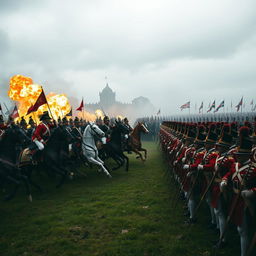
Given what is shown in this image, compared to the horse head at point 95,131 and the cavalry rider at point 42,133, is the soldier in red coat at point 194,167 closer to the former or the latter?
the cavalry rider at point 42,133

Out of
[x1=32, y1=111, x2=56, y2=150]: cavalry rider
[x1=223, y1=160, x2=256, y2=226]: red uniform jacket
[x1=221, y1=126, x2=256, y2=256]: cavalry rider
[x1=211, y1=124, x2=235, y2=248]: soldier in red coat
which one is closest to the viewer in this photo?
[x1=223, y1=160, x2=256, y2=226]: red uniform jacket

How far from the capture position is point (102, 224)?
7.08 m

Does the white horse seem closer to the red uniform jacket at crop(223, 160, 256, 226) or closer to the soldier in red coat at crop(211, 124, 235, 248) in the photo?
the soldier in red coat at crop(211, 124, 235, 248)

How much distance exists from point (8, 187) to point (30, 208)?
360 cm

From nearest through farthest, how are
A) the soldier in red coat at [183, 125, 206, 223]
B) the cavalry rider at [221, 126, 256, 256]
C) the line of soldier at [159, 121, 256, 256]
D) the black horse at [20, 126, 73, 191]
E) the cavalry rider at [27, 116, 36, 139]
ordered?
the line of soldier at [159, 121, 256, 256] < the cavalry rider at [221, 126, 256, 256] < the soldier in red coat at [183, 125, 206, 223] < the black horse at [20, 126, 73, 191] < the cavalry rider at [27, 116, 36, 139]

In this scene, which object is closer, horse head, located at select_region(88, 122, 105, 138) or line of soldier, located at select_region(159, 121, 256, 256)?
line of soldier, located at select_region(159, 121, 256, 256)

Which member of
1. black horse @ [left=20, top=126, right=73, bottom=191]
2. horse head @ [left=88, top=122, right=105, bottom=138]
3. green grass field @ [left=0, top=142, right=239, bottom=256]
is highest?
horse head @ [left=88, top=122, right=105, bottom=138]

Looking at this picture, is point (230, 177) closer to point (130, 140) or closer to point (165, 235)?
point (165, 235)

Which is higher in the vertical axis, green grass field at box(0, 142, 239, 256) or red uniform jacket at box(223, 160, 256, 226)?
red uniform jacket at box(223, 160, 256, 226)

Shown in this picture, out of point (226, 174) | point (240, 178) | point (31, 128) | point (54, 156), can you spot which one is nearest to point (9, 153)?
point (54, 156)

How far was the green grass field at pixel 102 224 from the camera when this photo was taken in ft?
18.7

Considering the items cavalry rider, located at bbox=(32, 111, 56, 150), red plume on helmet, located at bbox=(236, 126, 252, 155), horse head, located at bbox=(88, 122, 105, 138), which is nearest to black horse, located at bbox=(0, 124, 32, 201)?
cavalry rider, located at bbox=(32, 111, 56, 150)

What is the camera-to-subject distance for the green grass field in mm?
5699

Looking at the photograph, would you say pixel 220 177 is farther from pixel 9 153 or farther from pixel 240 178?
pixel 9 153
